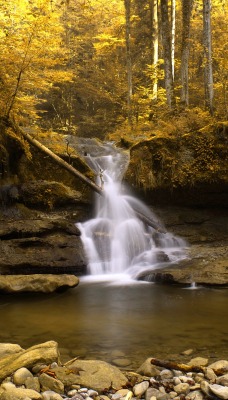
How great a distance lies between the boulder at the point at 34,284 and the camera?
7.98m

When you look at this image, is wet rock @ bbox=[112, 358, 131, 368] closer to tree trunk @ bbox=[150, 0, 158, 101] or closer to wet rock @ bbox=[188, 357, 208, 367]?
wet rock @ bbox=[188, 357, 208, 367]

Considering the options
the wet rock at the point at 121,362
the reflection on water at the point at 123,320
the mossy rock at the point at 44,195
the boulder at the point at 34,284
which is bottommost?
the wet rock at the point at 121,362

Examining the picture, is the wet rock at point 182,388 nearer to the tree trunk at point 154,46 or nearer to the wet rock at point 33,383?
the wet rock at point 33,383

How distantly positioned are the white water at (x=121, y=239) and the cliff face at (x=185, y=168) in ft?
2.88

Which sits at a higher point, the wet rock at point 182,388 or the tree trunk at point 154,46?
the tree trunk at point 154,46

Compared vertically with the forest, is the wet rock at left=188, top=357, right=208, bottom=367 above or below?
below

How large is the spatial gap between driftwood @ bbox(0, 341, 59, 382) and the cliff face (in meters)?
8.65

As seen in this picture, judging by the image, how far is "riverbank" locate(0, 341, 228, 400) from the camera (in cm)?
360

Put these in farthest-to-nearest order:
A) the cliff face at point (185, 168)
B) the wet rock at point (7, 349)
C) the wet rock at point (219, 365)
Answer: the cliff face at point (185, 168) → the wet rock at point (7, 349) → the wet rock at point (219, 365)

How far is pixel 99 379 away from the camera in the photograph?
3.92 metres

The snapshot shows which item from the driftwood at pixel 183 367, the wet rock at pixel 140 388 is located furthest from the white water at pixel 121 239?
the wet rock at pixel 140 388

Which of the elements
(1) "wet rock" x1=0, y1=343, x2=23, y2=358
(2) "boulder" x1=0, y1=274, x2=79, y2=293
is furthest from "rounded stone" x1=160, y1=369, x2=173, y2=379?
(2) "boulder" x1=0, y1=274, x2=79, y2=293

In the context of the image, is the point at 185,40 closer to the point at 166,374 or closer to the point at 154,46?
the point at 154,46

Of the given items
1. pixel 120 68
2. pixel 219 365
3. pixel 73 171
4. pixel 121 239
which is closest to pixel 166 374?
pixel 219 365
